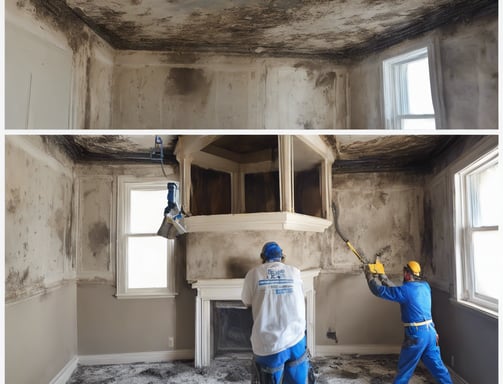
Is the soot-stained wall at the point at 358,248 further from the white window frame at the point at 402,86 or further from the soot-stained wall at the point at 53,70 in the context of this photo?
the soot-stained wall at the point at 53,70

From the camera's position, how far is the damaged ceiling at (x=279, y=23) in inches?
52.0

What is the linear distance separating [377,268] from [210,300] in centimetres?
51

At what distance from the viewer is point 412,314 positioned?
4.51 ft

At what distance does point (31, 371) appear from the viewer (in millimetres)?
1305

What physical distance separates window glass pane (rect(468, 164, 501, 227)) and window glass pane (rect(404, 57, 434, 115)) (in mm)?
252

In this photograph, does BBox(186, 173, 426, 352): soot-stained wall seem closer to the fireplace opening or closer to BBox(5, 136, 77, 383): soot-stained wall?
the fireplace opening

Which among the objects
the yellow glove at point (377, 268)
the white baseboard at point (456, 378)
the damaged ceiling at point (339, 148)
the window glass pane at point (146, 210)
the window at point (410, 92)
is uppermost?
the window at point (410, 92)

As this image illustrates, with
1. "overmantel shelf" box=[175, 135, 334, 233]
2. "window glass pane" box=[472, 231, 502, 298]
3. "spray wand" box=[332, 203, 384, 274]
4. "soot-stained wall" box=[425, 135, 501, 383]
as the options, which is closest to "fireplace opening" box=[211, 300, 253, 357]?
"overmantel shelf" box=[175, 135, 334, 233]

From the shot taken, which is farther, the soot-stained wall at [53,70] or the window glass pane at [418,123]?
the window glass pane at [418,123]

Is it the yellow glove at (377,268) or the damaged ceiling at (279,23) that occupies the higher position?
the damaged ceiling at (279,23)

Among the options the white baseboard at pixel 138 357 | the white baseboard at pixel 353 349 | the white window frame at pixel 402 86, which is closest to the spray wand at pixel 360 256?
the white baseboard at pixel 353 349

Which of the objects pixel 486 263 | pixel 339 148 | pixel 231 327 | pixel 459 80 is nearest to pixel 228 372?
pixel 231 327

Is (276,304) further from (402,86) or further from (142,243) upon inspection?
(402,86)

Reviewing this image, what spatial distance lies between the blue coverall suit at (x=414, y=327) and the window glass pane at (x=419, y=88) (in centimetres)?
53
